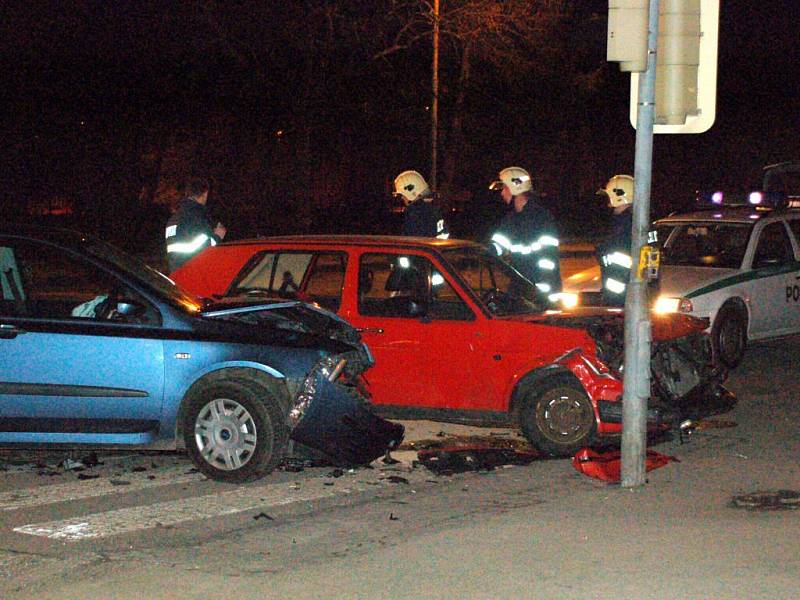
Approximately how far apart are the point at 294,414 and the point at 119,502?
1.18 meters

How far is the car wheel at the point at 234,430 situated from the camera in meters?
7.72

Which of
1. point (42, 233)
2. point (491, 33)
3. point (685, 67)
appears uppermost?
point (491, 33)

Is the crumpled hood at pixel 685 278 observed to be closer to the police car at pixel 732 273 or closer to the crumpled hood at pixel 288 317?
the police car at pixel 732 273

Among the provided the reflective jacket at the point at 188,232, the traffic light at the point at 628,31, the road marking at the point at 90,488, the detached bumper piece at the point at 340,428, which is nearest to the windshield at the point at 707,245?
the reflective jacket at the point at 188,232

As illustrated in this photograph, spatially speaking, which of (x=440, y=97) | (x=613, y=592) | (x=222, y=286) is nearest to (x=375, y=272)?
(x=222, y=286)

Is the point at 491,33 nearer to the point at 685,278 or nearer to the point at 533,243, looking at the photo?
the point at 685,278

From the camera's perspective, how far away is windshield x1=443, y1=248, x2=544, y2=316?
930cm

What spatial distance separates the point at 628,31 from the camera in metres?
7.22

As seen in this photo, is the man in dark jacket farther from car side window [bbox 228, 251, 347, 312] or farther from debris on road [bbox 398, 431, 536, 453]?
debris on road [bbox 398, 431, 536, 453]

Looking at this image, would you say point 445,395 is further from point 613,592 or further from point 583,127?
point 583,127

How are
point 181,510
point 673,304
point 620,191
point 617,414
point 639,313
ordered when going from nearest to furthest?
point 181,510 < point 639,313 < point 617,414 < point 620,191 < point 673,304

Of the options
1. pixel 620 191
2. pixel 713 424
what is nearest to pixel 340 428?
pixel 713 424

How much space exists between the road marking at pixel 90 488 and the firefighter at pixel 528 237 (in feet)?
13.8

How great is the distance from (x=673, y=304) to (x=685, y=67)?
4.95 m
